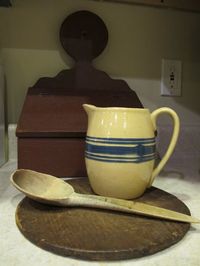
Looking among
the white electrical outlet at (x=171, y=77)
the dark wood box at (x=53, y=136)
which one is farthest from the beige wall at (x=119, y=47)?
the dark wood box at (x=53, y=136)

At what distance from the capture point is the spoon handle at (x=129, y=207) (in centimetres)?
34

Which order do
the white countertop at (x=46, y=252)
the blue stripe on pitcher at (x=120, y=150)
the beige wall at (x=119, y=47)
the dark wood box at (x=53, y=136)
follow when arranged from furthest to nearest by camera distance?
1. the beige wall at (x=119, y=47)
2. the dark wood box at (x=53, y=136)
3. the blue stripe on pitcher at (x=120, y=150)
4. the white countertop at (x=46, y=252)

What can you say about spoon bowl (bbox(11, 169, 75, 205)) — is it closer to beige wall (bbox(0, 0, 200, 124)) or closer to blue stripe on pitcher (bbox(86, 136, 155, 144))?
blue stripe on pitcher (bbox(86, 136, 155, 144))

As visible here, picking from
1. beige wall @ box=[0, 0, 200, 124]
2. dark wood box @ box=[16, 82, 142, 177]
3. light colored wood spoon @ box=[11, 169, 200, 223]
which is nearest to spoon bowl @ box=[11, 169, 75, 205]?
light colored wood spoon @ box=[11, 169, 200, 223]

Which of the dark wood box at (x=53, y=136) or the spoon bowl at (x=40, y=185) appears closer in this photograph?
the spoon bowl at (x=40, y=185)

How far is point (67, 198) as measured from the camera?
369 millimetres

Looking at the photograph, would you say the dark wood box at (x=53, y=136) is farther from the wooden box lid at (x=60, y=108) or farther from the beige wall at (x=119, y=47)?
the beige wall at (x=119, y=47)

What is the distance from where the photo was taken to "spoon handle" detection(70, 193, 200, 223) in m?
0.34

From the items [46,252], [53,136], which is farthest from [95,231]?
A: [53,136]

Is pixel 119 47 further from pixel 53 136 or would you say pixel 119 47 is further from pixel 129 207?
pixel 129 207

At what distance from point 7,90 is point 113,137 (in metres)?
0.45

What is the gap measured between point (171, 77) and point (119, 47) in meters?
0.18

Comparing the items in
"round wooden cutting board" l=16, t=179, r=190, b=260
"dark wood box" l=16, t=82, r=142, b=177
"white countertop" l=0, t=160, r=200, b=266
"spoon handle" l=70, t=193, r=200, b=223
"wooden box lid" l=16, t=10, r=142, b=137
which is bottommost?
"white countertop" l=0, t=160, r=200, b=266

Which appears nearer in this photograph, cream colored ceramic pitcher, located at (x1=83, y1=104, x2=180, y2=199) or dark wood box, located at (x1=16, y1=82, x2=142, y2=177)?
cream colored ceramic pitcher, located at (x1=83, y1=104, x2=180, y2=199)
